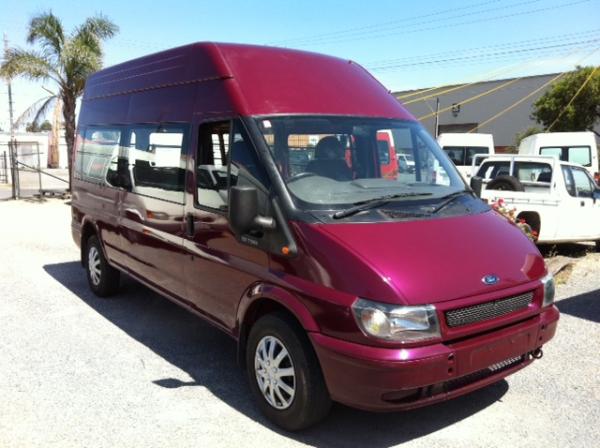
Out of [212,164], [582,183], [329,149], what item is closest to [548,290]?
[329,149]

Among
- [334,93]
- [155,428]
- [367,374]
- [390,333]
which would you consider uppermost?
[334,93]

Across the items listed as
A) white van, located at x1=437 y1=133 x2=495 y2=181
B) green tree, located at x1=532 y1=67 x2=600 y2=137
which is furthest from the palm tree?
green tree, located at x1=532 y1=67 x2=600 y2=137

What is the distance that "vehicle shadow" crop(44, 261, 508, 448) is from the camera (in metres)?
3.70

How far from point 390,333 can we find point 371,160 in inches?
63.8

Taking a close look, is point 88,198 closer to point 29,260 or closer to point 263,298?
point 29,260

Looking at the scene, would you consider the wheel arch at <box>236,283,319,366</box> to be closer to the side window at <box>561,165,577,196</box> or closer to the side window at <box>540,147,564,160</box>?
the side window at <box>561,165,577,196</box>

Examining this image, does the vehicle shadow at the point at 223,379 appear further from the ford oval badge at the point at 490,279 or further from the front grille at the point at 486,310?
the ford oval badge at the point at 490,279

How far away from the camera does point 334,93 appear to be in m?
4.45

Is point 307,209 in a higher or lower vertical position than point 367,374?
higher

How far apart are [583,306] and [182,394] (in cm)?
474

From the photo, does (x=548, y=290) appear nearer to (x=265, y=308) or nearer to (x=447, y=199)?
(x=447, y=199)

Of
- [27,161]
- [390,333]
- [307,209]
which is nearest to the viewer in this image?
[390,333]

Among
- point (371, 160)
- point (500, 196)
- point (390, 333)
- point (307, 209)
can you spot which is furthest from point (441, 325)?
point (500, 196)

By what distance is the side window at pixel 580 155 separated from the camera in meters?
16.7
